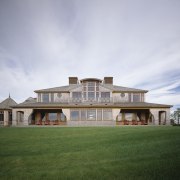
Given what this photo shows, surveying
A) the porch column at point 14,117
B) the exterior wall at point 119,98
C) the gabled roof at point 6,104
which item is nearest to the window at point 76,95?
the exterior wall at point 119,98

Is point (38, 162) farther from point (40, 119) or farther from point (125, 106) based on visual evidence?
point (40, 119)

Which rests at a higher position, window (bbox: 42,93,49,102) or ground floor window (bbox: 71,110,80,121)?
window (bbox: 42,93,49,102)

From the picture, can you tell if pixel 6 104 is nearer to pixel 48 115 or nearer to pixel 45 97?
pixel 45 97

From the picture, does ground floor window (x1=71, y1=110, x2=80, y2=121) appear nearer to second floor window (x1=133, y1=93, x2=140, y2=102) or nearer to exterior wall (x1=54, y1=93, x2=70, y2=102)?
exterior wall (x1=54, y1=93, x2=70, y2=102)

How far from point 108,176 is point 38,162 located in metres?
2.67

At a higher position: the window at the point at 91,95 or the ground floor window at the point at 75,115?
the window at the point at 91,95

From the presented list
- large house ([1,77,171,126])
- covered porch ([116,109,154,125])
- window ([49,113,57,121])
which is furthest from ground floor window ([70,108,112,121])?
window ([49,113,57,121])

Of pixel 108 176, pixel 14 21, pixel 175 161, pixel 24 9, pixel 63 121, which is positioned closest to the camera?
pixel 108 176

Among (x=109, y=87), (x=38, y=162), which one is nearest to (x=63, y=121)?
(x=109, y=87)

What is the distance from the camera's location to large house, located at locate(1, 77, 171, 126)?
2867 cm

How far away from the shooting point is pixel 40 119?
104ft

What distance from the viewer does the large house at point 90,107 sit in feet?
94.1

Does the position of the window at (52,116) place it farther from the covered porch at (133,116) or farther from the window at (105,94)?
the covered porch at (133,116)

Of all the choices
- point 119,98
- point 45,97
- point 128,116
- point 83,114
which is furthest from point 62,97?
point 128,116
